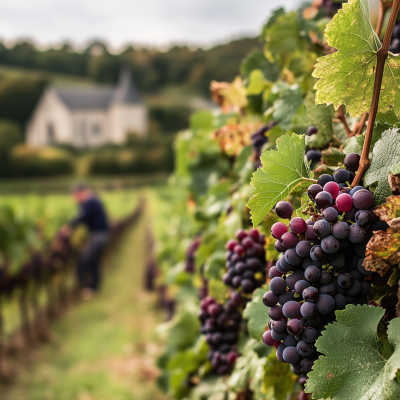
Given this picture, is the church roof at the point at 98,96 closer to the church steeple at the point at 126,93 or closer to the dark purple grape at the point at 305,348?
the church steeple at the point at 126,93

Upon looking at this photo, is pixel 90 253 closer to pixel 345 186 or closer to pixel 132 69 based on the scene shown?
pixel 345 186

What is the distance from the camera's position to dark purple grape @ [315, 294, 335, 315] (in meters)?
0.83

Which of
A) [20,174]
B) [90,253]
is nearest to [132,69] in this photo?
[20,174]

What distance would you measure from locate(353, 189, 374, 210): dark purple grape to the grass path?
4575 mm

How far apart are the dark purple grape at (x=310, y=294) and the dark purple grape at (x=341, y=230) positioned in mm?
Answer: 125

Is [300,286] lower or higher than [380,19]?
lower

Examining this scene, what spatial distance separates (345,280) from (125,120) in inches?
3048

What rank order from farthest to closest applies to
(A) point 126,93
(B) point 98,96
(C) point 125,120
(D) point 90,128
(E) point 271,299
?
(A) point 126,93 → (B) point 98,96 → (C) point 125,120 → (D) point 90,128 → (E) point 271,299

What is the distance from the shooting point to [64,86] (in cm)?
8312

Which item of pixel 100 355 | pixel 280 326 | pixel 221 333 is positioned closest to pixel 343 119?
pixel 280 326

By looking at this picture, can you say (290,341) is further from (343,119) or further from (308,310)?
(343,119)

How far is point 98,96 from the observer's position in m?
75.8

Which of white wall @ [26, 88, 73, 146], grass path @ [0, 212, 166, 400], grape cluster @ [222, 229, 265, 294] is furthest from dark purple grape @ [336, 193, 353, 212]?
white wall @ [26, 88, 73, 146]

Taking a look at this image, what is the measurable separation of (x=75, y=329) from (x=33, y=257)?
160cm
